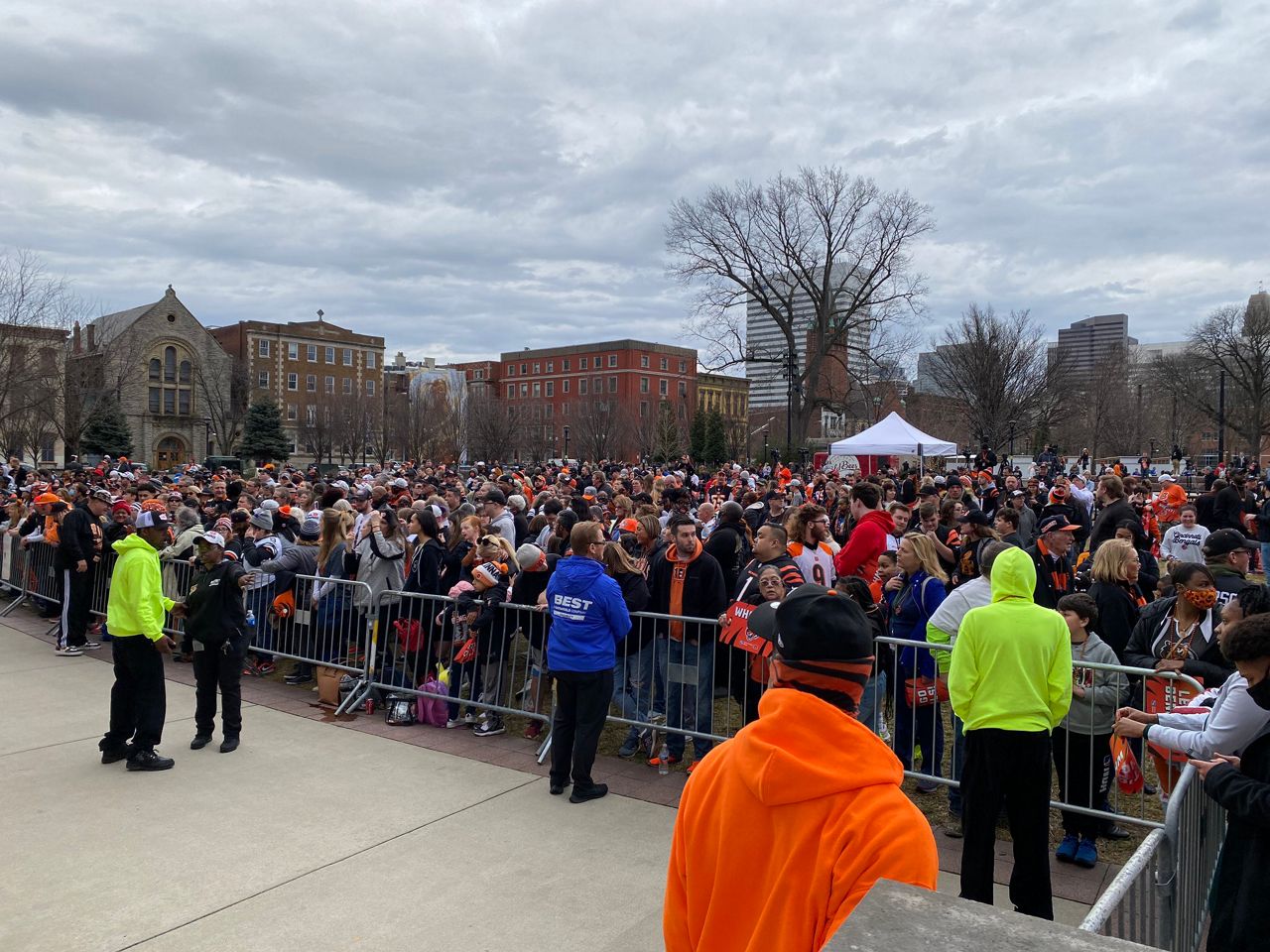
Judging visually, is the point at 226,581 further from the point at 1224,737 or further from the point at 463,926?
the point at 1224,737

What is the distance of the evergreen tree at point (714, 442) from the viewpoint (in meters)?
70.3

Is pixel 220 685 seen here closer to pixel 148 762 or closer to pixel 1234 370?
pixel 148 762

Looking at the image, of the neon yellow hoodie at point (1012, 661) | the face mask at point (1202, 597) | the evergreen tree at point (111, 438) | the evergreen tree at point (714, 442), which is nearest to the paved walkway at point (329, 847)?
the neon yellow hoodie at point (1012, 661)

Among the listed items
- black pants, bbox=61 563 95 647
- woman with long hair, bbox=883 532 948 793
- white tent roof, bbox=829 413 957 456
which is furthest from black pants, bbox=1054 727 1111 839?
white tent roof, bbox=829 413 957 456

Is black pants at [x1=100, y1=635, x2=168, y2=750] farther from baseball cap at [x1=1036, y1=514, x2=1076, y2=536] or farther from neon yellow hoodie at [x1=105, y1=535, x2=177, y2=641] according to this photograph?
baseball cap at [x1=1036, y1=514, x2=1076, y2=536]

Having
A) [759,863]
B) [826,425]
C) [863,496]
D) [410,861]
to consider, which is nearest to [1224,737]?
[759,863]

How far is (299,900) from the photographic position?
4.45 meters

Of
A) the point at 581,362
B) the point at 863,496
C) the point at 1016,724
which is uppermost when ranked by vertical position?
the point at 581,362

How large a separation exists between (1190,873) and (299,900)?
4.18 m

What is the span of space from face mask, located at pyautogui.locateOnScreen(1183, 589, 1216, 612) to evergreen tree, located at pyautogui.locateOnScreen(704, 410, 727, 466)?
64.4m

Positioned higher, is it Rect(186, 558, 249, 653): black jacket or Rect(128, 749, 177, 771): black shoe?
Rect(186, 558, 249, 653): black jacket

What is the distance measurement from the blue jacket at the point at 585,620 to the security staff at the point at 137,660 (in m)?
3.03

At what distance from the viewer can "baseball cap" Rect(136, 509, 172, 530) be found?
21.9 feet

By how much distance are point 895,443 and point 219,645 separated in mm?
19499
